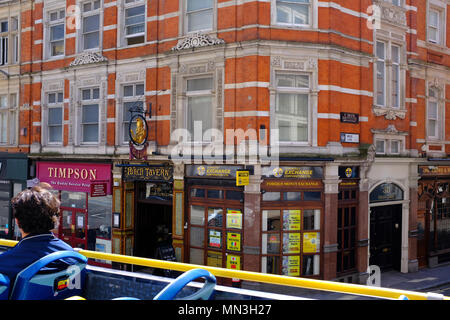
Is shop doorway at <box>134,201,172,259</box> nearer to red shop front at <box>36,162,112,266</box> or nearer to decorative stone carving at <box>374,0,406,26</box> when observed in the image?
red shop front at <box>36,162,112,266</box>

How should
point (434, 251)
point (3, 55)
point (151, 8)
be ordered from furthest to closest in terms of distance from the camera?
point (3, 55) → point (434, 251) → point (151, 8)

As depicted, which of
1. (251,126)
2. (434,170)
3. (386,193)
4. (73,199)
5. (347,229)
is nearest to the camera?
(251,126)

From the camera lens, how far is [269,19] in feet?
42.2

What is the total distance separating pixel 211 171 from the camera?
13.4m

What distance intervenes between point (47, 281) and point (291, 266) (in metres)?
10.1

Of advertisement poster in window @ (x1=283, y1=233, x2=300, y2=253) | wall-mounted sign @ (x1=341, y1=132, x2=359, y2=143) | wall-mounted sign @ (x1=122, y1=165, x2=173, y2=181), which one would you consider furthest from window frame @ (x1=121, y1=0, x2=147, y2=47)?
advertisement poster in window @ (x1=283, y1=233, x2=300, y2=253)

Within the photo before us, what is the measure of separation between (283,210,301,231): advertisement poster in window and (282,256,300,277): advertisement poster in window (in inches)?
35.6

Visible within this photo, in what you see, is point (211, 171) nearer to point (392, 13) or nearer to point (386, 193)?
point (386, 193)

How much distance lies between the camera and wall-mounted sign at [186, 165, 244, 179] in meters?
13.0

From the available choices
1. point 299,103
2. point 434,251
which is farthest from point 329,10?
point 434,251

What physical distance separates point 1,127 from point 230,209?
13.2 meters

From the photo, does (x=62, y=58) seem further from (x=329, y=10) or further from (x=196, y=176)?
(x=329, y=10)

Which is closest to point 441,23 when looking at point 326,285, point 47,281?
point 326,285
